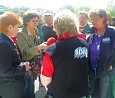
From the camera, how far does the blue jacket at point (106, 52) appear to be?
3.62 m

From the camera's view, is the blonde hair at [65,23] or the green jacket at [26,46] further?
the green jacket at [26,46]

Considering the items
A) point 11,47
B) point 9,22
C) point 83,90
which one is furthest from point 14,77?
point 83,90

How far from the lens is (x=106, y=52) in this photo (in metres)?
3.62

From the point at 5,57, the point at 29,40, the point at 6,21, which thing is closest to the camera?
A: the point at 5,57

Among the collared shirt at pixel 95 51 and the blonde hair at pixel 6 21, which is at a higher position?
the blonde hair at pixel 6 21

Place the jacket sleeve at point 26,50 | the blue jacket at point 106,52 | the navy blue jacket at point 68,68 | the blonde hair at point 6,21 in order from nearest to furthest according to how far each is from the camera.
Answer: the navy blue jacket at point 68,68
the blonde hair at point 6,21
the blue jacket at point 106,52
the jacket sleeve at point 26,50

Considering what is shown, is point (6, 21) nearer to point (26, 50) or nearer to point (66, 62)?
point (26, 50)

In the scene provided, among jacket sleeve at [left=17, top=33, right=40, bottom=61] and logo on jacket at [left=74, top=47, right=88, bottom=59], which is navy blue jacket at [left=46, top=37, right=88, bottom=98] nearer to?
logo on jacket at [left=74, top=47, right=88, bottom=59]

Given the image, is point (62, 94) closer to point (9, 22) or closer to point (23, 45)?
point (9, 22)

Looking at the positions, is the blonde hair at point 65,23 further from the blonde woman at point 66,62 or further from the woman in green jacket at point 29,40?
the woman in green jacket at point 29,40

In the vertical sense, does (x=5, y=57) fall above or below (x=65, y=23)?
below

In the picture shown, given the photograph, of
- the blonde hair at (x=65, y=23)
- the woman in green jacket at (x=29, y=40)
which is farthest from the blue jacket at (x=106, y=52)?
the blonde hair at (x=65, y=23)

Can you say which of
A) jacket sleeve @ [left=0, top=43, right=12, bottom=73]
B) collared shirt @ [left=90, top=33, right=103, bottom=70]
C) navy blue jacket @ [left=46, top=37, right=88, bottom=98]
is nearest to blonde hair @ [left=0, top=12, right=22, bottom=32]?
jacket sleeve @ [left=0, top=43, right=12, bottom=73]

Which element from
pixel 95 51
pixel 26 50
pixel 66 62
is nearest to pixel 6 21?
pixel 26 50
